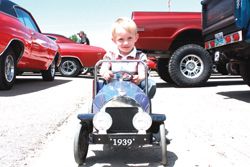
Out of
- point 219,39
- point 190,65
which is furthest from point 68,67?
point 219,39

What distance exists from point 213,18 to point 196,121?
356cm

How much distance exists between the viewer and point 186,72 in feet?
31.4

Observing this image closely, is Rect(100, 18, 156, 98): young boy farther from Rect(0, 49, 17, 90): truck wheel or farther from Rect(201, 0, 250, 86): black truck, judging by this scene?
Rect(0, 49, 17, 90): truck wheel

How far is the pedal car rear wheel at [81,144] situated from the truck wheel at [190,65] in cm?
614

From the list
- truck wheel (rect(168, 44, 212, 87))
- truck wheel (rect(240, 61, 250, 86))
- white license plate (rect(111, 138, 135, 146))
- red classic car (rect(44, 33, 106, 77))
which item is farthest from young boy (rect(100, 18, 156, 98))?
red classic car (rect(44, 33, 106, 77))

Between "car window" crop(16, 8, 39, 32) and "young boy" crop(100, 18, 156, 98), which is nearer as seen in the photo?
"young boy" crop(100, 18, 156, 98)

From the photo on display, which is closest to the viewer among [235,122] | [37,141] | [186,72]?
[37,141]

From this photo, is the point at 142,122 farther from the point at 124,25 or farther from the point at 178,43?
the point at 178,43

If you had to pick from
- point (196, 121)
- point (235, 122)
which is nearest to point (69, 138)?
point (196, 121)

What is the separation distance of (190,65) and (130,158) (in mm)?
6212

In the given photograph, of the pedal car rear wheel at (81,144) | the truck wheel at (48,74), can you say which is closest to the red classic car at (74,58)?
the truck wheel at (48,74)

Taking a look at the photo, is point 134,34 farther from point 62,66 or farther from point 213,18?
point 62,66

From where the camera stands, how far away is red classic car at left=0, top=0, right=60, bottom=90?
7.42 m

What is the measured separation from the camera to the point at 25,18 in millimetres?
9453
